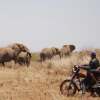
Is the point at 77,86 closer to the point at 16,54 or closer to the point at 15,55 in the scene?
the point at 15,55

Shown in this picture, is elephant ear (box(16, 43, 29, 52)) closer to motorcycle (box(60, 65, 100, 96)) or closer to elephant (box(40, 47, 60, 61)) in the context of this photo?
elephant (box(40, 47, 60, 61))

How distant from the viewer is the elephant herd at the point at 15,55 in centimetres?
3200

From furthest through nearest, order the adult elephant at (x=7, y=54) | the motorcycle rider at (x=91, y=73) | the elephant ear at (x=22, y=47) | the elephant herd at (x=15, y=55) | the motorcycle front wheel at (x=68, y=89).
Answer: the elephant ear at (x=22, y=47) → the elephant herd at (x=15, y=55) → the adult elephant at (x=7, y=54) → the motorcycle front wheel at (x=68, y=89) → the motorcycle rider at (x=91, y=73)

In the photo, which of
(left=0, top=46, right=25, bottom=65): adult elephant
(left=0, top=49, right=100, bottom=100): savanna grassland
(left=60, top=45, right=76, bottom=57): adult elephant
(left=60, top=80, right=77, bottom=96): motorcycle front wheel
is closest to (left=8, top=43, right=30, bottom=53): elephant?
(left=0, top=46, right=25, bottom=65): adult elephant

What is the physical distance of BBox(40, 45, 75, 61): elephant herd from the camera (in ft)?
132

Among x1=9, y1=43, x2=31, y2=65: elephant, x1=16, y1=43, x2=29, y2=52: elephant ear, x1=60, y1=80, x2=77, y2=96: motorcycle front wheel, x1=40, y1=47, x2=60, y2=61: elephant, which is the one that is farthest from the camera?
x1=40, y1=47, x2=60, y2=61: elephant

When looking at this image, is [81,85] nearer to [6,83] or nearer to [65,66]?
[6,83]

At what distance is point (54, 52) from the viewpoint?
41625 millimetres

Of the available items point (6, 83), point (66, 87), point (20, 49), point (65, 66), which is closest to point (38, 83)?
point (6, 83)

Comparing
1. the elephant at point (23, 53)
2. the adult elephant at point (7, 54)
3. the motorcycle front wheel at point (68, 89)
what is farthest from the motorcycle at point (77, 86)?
the adult elephant at point (7, 54)

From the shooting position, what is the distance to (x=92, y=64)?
1719 centimetres

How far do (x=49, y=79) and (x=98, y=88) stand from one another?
494 centimetres

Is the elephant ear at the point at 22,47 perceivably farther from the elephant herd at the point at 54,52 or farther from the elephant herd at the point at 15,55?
the elephant herd at the point at 54,52

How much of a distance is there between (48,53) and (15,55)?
7884 millimetres
